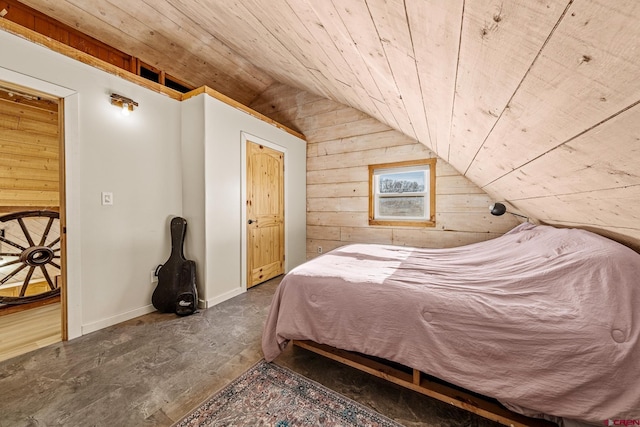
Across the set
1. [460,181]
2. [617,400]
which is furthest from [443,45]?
[460,181]

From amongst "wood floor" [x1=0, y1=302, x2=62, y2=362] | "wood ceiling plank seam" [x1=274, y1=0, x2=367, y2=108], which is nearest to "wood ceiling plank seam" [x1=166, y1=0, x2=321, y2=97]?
"wood ceiling plank seam" [x1=274, y1=0, x2=367, y2=108]

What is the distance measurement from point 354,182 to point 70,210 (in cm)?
308

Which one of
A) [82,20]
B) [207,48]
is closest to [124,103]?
[82,20]

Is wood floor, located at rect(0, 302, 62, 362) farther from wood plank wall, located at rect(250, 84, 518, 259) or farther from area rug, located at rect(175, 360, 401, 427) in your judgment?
wood plank wall, located at rect(250, 84, 518, 259)

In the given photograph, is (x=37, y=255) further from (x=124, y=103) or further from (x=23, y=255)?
(x=124, y=103)

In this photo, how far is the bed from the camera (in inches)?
36.3

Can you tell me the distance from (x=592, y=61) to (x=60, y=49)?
3.05 metres

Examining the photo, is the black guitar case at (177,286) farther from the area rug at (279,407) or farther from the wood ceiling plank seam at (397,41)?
the wood ceiling plank seam at (397,41)

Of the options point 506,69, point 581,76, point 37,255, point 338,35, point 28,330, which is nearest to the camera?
point 581,76

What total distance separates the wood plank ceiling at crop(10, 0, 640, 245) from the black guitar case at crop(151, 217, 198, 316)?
7.32 feet

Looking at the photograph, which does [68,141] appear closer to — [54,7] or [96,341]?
[54,7]

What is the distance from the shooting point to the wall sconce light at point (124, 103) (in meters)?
2.12

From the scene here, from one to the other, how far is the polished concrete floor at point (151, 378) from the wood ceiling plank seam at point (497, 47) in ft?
5.01

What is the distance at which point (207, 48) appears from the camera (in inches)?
120
